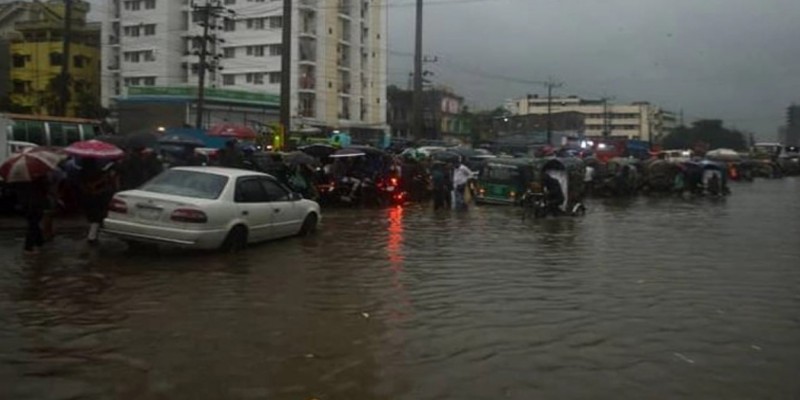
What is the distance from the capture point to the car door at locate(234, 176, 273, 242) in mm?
13373

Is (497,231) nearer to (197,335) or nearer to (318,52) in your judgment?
(197,335)

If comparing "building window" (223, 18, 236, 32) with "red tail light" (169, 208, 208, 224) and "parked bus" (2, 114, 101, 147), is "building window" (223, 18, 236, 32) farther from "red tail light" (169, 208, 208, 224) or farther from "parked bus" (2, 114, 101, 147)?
"red tail light" (169, 208, 208, 224)

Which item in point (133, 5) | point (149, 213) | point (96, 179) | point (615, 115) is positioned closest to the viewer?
point (149, 213)

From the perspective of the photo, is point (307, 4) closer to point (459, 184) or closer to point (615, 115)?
point (459, 184)

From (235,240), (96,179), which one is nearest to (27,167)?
(96,179)

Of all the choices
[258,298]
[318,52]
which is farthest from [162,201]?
[318,52]

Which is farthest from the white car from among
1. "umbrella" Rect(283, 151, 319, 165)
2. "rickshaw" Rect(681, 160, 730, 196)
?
"rickshaw" Rect(681, 160, 730, 196)

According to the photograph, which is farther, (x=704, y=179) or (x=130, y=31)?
(x=130, y=31)

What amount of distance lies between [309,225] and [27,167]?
17.7 ft

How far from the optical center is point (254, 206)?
13758 mm

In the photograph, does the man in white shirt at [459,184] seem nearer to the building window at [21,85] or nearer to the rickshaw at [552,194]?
the rickshaw at [552,194]

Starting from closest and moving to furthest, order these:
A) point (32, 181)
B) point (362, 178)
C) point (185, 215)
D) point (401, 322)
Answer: point (401, 322), point (185, 215), point (32, 181), point (362, 178)

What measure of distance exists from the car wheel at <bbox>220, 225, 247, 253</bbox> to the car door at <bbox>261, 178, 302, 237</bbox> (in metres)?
1.08

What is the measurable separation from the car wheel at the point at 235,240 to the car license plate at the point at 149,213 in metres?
1.14
